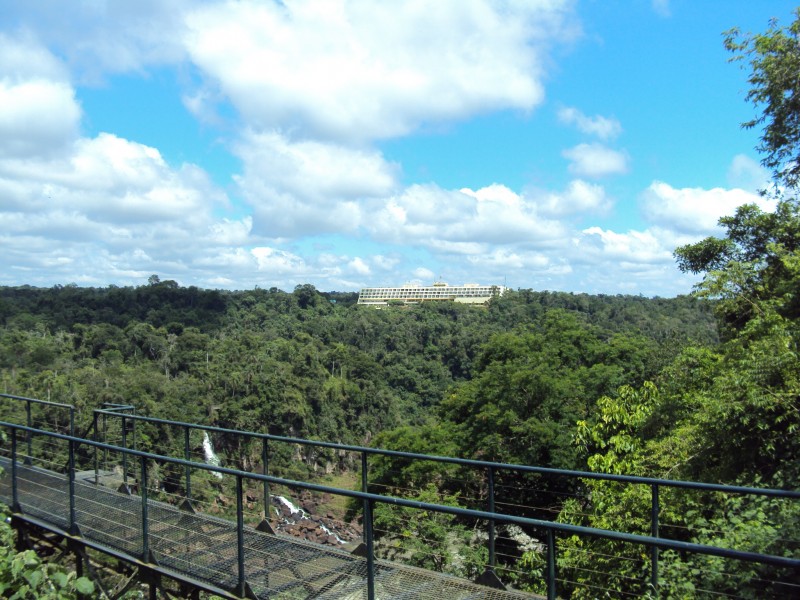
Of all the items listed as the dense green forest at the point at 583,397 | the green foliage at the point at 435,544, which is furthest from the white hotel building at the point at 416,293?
the green foliage at the point at 435,544

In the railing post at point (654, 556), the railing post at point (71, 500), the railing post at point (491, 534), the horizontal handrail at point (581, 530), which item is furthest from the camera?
the railing post at point (71, 500)

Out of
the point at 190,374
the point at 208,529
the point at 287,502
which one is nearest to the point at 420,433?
the point at 208,529

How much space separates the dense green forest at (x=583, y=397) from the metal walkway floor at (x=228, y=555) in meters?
0.36

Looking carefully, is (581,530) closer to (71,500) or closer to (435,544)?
(71,500)

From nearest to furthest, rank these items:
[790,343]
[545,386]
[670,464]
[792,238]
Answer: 1. [790,343]
2. [670,464]
3. [792,238]
4. [545,386]

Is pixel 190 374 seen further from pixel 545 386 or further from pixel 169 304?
pixel 545 386

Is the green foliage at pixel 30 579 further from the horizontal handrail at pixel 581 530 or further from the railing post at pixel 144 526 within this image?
the railing post at pixel 144 526

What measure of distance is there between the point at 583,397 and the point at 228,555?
50.9ft

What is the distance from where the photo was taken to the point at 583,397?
738 inches

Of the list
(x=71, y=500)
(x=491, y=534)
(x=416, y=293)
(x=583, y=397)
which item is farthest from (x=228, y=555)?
(x=416, y=293)

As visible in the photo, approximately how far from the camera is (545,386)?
59.2 ft

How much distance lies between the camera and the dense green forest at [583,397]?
6875 mm

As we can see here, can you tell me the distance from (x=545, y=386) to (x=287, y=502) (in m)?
23.2

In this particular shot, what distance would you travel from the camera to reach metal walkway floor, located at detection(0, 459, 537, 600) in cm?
410
